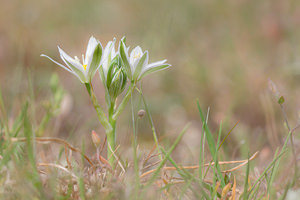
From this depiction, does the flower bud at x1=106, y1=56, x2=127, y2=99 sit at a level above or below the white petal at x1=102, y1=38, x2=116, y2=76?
below

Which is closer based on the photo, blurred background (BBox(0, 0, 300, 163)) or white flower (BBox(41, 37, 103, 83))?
white flower (BBox(41, 37, 103, 83))

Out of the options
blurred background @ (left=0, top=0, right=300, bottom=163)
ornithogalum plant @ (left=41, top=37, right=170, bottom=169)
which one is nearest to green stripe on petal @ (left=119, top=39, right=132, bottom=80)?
ornithogalum plant @ (left=41, top=37, right=170, bottom=169)

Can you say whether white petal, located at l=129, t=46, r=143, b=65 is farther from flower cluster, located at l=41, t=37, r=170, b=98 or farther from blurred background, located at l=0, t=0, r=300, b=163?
blurred background, located at l=0, t=0, r=300, b=163

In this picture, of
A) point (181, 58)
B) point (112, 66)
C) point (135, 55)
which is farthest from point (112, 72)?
point (181, 58)

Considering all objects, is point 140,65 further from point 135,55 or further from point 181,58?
point 181,58

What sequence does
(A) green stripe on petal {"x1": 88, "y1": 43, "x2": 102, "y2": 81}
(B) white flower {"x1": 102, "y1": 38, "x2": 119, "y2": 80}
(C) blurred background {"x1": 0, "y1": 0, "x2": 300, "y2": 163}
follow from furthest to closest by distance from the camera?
(C) blurred background {"x1": 0, "y1": 0, "x2": 300, "y2": 163}
(B) white flower {"x1": 102, "y1": 38, "x2": 119, "y2": 80}
(A) green stripe on petal {"x1": 88, "y1": 43, "x2": 102, "y2": 81}

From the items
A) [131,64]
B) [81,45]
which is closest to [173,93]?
[81,45]

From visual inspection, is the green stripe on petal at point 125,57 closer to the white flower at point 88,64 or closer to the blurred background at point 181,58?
the white flower at point 88,64
